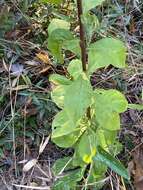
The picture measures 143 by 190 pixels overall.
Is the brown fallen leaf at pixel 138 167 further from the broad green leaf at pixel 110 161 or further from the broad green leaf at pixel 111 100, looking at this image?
the broad green leaf at pixel 111 100

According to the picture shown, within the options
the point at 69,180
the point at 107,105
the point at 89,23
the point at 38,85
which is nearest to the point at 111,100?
the point at 107,105

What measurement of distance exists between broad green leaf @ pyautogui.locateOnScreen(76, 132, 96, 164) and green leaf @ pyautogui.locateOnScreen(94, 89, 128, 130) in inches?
4.4

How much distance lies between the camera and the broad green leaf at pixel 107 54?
129cm

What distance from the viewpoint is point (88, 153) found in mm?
1534

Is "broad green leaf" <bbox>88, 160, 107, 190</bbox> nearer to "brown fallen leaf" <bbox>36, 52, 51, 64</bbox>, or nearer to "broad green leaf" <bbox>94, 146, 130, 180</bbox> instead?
"broad green leaf" <bbox>94, 146, 130, 180</bbox>

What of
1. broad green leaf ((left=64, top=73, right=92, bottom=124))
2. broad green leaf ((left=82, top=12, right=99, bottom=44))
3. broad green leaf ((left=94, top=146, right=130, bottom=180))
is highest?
broad green leaf ((left=82, top=12, right=99, bottom=44))

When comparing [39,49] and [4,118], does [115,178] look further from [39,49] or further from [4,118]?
[39,49]

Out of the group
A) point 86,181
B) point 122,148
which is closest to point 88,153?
point 86,181

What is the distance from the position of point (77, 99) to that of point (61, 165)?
53 cm

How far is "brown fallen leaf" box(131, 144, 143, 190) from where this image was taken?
5.65 feet

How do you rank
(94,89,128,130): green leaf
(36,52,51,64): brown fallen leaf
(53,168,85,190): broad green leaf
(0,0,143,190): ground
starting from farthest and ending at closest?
1. (36,52,51,64): brown fallen leaf
2. (0,0,143,190): ground
3. (53,168,85,190): broad green leaf
4. (94,89,128,130): green leaf

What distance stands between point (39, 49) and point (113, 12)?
0.40 m

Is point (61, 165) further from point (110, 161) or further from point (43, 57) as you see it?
point (43, 57)

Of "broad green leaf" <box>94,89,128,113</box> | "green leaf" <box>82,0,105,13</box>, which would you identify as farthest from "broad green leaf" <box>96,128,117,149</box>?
"green leaf" <box>82,0,105,13</box>
